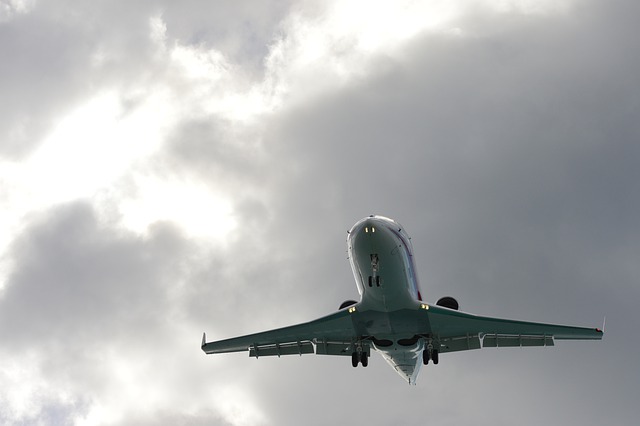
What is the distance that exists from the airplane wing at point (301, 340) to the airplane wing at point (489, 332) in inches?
184

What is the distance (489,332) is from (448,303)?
3045 millimetres

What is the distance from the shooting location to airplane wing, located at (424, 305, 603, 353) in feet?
131

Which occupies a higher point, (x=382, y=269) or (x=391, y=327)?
(x=382, y=269)

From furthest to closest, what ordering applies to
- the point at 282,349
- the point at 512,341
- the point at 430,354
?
the point at 282,349, the point at 512,341, the point at 430,354

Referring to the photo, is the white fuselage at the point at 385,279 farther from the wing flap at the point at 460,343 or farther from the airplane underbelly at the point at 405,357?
the wing flap at the point at 460,343

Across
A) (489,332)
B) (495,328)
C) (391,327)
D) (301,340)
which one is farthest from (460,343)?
(301,340)

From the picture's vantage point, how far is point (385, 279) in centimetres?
3506

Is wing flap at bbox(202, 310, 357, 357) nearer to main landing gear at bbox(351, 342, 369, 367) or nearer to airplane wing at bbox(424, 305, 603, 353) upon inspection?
main landing gear at bbox(351, 342, 369, 367)

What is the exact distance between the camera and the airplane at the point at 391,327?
3466 centimetres

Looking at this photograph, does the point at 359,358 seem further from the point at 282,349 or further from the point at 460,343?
the point at 460,343

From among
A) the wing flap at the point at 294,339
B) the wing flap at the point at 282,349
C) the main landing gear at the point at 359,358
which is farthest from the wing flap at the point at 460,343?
the wing flap at the point at 282,349

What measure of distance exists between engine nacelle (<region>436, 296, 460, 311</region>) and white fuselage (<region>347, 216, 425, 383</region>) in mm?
1915

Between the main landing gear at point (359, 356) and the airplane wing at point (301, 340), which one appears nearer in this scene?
the airplane wing at point (301, 340)

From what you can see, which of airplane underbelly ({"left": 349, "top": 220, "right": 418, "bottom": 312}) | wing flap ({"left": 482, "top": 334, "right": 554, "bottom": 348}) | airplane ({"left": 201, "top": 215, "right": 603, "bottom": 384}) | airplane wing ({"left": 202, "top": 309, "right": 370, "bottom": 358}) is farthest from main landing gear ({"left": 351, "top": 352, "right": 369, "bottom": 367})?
wing flap ({"left": 482, "top": 334, "right": 554, "bottom": 348})
